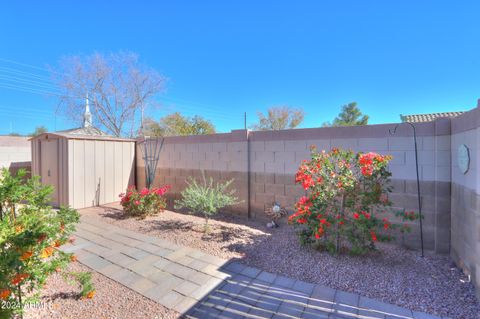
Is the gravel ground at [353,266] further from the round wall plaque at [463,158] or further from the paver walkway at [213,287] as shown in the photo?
the round wall plaque at [463,158]

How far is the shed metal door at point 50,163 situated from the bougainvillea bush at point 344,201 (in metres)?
6.02

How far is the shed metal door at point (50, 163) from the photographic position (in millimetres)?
5902

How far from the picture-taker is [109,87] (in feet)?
42.4

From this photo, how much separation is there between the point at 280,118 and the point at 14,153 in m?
17.3

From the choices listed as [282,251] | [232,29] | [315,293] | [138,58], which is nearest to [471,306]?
[315,293]

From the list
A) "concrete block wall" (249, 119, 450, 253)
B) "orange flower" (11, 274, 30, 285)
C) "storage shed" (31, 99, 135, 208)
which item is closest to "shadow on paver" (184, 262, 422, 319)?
"orange flower" (11, 274, 30, 285)

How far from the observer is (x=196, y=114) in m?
16.1

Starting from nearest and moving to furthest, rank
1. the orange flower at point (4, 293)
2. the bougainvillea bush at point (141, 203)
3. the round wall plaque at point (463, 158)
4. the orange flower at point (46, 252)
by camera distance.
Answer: the orange flower at point (4, 293), the orange flower at point (46, 252), the round wall plaque at point (463, 158), the bougainvillea bush at point (141, 203)

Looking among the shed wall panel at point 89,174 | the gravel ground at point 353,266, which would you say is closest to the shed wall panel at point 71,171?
the shed wall panel at point 89,174

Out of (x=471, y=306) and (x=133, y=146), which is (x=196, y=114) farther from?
(x=471, y=306)

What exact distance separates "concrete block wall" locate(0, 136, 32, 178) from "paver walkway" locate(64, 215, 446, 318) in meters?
7.54

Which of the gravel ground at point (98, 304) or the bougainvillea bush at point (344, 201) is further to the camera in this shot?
the bougainvillea bush at point (344, 201)

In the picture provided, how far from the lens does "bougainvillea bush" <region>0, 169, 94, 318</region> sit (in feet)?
4.98

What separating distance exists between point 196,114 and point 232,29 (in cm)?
769
